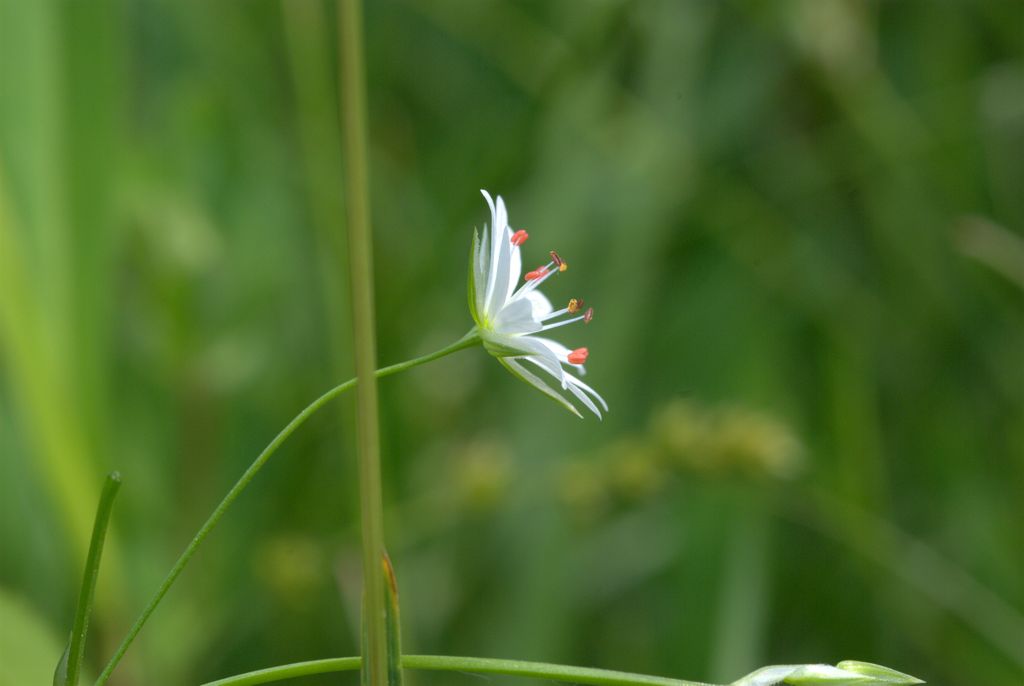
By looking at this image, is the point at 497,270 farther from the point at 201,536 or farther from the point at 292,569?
the point at 292,569

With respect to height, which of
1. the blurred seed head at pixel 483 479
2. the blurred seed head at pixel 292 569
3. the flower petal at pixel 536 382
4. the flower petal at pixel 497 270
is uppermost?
the blurred seed head at pixel 483 479

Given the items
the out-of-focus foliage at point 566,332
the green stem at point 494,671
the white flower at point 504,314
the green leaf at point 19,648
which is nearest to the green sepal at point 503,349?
the white flower at point 504,314

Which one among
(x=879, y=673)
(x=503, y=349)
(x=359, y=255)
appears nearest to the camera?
(x=359, y=255)

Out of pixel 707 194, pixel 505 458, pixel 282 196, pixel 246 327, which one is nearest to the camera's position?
pixel 505 458

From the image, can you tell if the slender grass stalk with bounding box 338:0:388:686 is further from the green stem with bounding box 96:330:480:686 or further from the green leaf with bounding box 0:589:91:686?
the green leaf with bounding box 0:589:91:686

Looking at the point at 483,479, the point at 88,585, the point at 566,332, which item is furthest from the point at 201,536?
the point at 566,332

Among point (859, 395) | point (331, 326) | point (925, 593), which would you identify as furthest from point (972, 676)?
point (331, 326)

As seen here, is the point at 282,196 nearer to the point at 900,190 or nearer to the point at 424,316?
the point at 424,316

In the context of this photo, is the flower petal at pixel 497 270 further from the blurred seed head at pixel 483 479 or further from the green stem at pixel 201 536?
the blurred seed head at pixel 483 479
